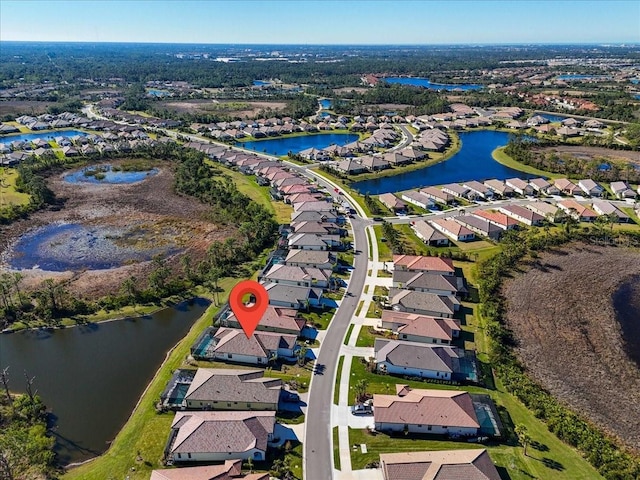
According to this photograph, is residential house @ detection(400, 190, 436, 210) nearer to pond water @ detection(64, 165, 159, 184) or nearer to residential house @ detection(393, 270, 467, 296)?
residential house @ detection(393, 270, 467, 296)

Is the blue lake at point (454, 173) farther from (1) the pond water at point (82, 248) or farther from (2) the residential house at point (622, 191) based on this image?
(1) the pond water at point (82, 248)

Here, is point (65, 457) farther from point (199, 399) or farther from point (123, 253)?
point (123, 253)

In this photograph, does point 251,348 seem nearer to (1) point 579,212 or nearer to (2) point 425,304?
(2) point 425,304

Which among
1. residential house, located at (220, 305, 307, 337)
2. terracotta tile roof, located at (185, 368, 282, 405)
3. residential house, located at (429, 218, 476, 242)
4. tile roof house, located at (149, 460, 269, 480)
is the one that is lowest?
tile roof house, located at (149, 460, 269, 480)

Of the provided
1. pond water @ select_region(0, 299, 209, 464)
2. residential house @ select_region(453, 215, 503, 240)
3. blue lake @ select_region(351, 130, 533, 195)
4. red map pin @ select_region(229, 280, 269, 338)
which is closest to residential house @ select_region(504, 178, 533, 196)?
blue lake @ select_region(351, 130, 533, 195)

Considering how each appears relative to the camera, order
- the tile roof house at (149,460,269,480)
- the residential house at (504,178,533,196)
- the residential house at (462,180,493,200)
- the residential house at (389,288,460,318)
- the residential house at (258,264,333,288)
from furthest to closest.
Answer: the residential house at (504,178,533,196), the residential house at (462,180,493,200), the residential house at (258,264,333,288), the residential house at (389,288,460,318), the tile roof house at (149,460,269,480)

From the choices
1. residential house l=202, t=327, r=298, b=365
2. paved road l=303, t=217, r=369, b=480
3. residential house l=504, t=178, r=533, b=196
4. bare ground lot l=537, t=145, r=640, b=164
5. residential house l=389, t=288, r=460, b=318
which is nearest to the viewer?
paved road l=303, t=217, r=369, b=480
